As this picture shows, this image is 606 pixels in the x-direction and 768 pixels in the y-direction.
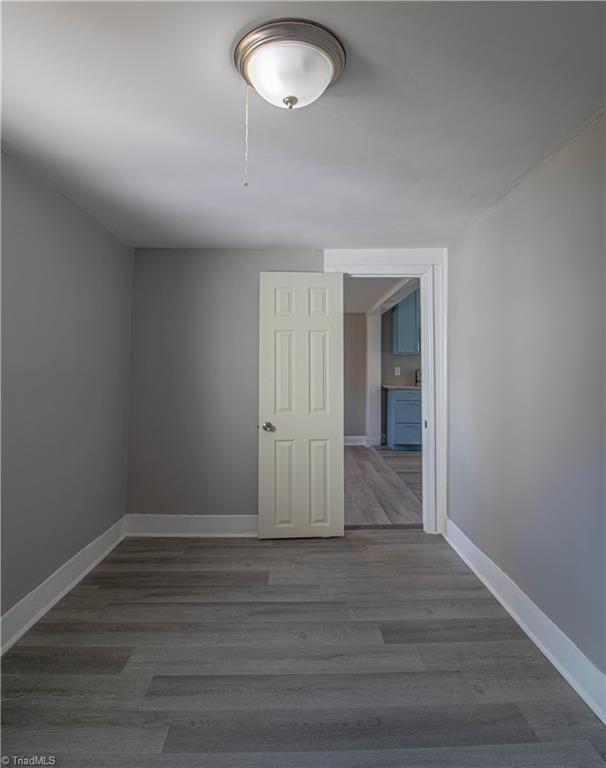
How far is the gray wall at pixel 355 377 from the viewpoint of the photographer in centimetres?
691

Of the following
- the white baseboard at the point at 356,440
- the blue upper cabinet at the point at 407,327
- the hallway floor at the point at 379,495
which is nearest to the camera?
the hallway floor at the point at 379,495

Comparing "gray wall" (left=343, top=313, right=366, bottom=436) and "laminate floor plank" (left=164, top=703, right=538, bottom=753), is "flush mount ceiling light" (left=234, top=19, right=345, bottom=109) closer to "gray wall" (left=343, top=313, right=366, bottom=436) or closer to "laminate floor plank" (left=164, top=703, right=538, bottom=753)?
"laminate floor plank" (left=164, top=703, right=538, bottom=753)

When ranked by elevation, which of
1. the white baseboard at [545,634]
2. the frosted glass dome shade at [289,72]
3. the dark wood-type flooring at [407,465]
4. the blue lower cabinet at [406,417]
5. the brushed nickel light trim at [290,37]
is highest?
the brushed nickel light trim at [290,37]

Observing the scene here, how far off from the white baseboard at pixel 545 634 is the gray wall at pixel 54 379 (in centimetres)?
247

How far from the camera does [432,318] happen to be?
3158mm

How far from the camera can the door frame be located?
123 inches

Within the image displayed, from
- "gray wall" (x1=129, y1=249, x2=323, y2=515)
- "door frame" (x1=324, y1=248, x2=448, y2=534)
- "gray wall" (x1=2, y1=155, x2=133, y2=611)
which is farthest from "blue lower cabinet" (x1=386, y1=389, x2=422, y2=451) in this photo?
"gray wall" (x1=2, y1=155, x2=133, y2=611)

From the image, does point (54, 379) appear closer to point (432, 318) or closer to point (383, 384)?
point (432, 318)

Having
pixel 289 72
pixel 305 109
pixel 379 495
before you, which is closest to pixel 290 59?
pixel 289 72

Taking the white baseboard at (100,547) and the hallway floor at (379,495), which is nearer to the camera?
the white baseboard at (100,547)

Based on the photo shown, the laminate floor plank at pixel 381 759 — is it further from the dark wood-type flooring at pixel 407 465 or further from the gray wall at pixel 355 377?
the gray wall at pixel 355 377

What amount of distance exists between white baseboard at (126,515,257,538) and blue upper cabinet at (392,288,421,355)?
4.17 m

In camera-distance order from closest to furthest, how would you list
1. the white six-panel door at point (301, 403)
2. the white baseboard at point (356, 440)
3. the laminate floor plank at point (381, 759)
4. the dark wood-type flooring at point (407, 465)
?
the laminate floor plank at point (381, 759), the white six-panel door at point (301, 403), the dark wood-type flooring at point (407, 465), the white baseboard at point (356, 440)

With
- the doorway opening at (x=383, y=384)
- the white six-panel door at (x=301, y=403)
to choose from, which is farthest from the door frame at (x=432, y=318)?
the doorway opening at (x=383, y=384)
